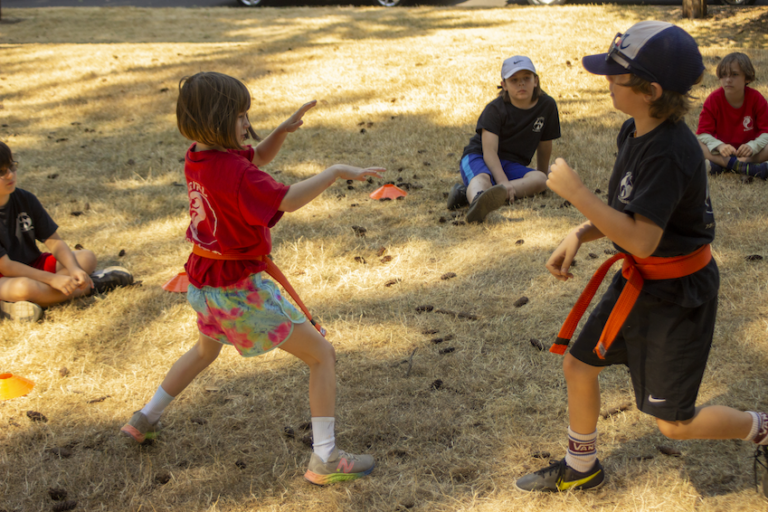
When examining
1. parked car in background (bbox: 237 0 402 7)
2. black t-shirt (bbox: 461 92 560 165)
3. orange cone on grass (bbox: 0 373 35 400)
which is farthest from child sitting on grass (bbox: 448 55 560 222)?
parked car in background (bbox: 237 0 402 7)

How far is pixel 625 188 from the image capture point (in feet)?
7.10

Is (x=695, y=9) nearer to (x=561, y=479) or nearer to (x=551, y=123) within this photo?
(x=551, y=123)

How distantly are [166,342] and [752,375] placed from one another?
3.28 m

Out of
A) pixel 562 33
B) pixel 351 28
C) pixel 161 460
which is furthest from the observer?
pixel 351 28

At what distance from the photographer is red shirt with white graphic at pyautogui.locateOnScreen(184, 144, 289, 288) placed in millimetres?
2314

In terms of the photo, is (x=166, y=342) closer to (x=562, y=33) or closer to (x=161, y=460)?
(x=161, y=460)

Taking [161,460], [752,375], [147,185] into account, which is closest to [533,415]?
[752,375]

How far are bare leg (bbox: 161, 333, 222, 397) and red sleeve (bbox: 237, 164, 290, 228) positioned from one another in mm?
764

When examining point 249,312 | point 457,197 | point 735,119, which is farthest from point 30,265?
point 735,119

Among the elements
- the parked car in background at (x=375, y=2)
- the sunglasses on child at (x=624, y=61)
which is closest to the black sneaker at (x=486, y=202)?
the sunglasses on child at (x=624, y=61)

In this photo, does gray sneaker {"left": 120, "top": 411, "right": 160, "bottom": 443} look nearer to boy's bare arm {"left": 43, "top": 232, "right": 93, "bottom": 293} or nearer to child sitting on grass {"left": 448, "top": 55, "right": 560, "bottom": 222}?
boy's bare arm {"left": 43, "top": 232, "right": 93, "bottom": 293}

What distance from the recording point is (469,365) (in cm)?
349

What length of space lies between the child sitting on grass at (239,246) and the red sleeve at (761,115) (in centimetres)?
480

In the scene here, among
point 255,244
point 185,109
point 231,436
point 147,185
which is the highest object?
point 185,109
